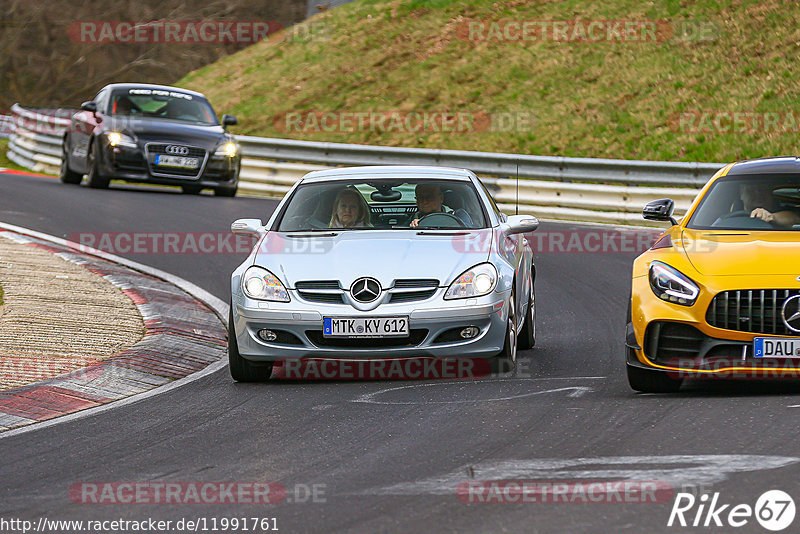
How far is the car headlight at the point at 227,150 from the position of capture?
20.9m

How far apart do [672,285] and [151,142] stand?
1384 cm

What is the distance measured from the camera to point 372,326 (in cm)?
850

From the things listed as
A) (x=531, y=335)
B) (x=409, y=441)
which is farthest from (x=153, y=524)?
(x=531, y=335)

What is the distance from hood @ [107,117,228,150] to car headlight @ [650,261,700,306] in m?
13.6

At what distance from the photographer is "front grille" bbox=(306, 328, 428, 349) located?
857 centimetres

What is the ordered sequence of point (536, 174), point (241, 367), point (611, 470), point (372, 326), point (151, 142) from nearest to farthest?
point (611, 470), point (372, 326), point (241, 367), point (151, 142), point (536, 174)

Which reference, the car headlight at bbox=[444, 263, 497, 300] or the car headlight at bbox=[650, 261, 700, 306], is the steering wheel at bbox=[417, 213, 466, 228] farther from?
the car headlight at bbox=[650, 261, 700, 306]

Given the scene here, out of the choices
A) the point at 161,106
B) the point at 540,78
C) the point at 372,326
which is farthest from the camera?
the point at 540,78

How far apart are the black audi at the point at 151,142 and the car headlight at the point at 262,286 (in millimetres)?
11968

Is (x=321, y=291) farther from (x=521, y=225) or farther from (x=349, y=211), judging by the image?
(x=521, y=225)

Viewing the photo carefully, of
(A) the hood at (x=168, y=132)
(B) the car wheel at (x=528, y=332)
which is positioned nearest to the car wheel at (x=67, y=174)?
(A) the hood at (x=168, y=132)

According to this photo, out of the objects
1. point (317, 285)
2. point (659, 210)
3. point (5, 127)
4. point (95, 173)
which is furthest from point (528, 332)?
point (5, 127)

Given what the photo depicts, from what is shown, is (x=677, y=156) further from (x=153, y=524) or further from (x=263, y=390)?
(x=153, y=524)

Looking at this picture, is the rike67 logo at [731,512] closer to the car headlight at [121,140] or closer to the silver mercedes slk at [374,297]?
the silver mercedes slk at [374,297]
